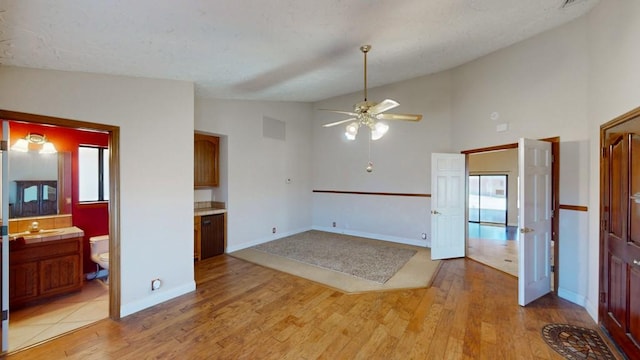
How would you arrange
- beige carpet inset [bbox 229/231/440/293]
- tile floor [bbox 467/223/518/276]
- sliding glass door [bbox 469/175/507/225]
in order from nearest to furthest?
beige carpet inset [bbox 229/231/440/293] → tile floor [bbox 467/223/518/276] → sliding glass door [bbox 469/175/507/225]

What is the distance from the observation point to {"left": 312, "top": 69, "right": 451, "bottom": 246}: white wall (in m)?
5.33

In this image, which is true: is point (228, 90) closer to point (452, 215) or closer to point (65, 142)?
point (65, 142)

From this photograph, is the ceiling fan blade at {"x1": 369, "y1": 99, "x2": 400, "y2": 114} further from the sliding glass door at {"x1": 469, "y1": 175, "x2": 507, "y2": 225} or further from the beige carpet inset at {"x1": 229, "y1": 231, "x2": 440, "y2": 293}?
the sliding glass door at {"x1": 469, "y1": 175, "x2": 507, "y2": 225}

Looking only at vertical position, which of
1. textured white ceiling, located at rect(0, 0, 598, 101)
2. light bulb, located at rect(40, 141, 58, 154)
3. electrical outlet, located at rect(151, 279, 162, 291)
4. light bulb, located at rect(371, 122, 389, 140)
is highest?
textured white ceiling, located at rect(0, 0, 598, 101)

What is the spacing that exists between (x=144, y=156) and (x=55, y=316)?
2038 mm

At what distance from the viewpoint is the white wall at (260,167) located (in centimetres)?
508

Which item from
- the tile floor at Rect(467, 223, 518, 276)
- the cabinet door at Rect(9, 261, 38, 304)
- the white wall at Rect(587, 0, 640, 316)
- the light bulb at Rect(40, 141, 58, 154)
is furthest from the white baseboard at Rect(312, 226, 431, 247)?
the light bulb at Rect(40, 141, 58, 154)

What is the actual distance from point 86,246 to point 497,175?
34.7 feet

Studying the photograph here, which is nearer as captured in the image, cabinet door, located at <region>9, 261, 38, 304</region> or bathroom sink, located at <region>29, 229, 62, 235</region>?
cabinet door, located at <region>9, 261, 38, 304</region>

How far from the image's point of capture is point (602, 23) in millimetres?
2656

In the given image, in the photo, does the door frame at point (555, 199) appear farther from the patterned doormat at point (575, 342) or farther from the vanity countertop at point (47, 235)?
the vanity countertop at point (47, 235)

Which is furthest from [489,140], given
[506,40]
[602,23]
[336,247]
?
[336,247]

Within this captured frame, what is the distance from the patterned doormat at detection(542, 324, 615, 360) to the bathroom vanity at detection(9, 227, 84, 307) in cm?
544

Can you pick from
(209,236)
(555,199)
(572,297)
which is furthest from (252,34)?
(572,297)
